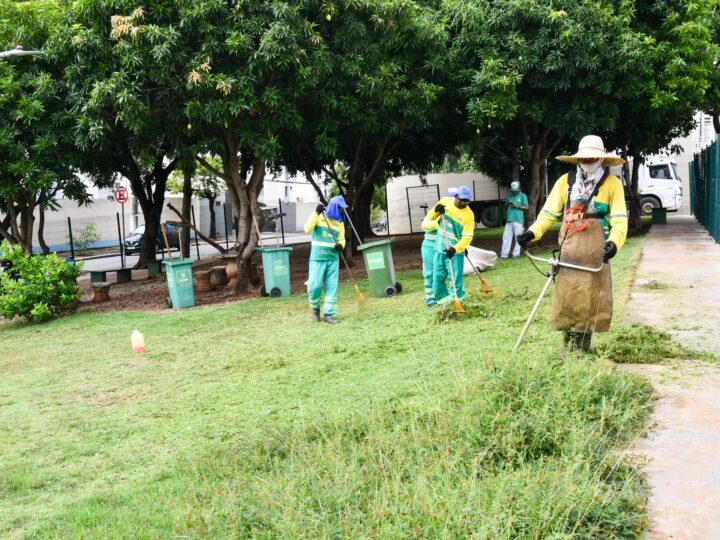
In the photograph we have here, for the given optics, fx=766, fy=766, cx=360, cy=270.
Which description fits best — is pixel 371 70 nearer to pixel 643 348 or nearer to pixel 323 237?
pixel 323 237

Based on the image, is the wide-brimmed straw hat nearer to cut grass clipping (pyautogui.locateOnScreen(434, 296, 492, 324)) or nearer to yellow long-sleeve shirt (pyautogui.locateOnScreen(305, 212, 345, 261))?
cut grass clipping (pyautogui.locateOnScreen(434, 296, 492, 324))

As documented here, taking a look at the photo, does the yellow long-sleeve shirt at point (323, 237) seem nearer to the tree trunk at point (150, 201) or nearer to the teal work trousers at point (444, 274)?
the teal work trousers at point (444, 274)

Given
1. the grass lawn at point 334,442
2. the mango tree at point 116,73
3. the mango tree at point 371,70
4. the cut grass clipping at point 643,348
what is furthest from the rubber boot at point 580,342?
the mango tree at point 116,73

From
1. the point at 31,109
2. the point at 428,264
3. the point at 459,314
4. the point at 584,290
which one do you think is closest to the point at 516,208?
the point at 428,264

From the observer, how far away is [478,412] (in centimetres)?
451

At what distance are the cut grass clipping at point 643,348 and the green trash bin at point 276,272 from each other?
7.75 metres

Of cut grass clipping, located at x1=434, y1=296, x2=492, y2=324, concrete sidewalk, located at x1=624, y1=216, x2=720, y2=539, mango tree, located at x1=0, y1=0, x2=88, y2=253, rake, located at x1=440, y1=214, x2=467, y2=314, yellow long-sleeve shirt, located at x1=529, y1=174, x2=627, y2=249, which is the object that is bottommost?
concrete sidewalk, located at x1=624, y1=216, x2=720, y2=539

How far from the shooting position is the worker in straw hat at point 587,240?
19.8 ft

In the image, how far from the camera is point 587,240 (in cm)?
607

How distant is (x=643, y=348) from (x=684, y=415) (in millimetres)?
1612

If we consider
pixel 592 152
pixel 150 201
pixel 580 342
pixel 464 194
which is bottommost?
pixel 580 342

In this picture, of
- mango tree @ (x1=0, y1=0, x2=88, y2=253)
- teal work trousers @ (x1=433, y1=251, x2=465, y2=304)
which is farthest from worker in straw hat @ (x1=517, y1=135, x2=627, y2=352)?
mango tree @ (x1=0, y1=0, x2=88, y2=253)

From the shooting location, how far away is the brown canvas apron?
237 inches

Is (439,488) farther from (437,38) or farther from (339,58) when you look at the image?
(437,38)
